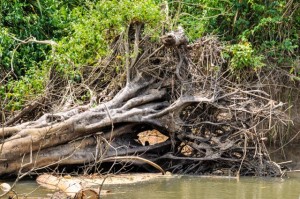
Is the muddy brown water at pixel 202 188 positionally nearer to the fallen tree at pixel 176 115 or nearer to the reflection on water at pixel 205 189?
the reflection on water at pixel 205 189

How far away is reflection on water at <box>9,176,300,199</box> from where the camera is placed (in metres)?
9.09

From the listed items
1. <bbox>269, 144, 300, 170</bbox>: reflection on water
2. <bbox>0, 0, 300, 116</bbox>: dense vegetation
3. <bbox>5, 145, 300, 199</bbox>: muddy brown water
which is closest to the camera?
<bbox>5, 145, 300, 199</bbox>: muddy brown water

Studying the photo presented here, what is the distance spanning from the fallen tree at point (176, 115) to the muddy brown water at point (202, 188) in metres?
0.63

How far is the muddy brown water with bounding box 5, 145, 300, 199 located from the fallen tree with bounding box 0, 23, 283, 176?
63cm

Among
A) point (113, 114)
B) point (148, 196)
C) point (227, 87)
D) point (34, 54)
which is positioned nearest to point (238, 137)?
point (227, 87)

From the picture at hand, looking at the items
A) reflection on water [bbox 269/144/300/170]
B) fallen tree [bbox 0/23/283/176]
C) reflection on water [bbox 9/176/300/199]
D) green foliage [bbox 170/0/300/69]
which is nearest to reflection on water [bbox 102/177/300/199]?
reflection on water [bbox 9/176/300/199]

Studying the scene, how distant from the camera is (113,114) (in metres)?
11.1

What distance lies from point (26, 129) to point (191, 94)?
10.6ft

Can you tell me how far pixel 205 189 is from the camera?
973 cm

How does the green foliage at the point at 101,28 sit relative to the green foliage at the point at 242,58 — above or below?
above

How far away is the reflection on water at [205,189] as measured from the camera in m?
9.09

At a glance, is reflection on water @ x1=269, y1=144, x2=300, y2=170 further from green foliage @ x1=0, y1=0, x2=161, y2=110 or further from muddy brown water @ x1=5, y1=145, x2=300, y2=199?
green foliage @ x1=0, y1=0, x2=161, y2=110

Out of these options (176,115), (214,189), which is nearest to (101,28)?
(176,115)

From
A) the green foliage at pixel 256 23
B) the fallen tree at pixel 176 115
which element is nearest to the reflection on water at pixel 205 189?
the fallen tree at pixel 176 115
